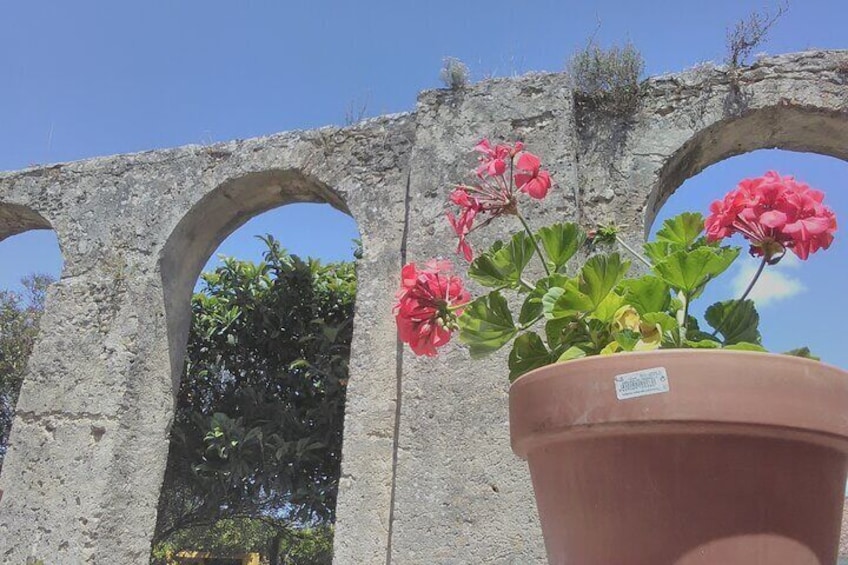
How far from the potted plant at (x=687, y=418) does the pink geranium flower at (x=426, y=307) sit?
0.69ft

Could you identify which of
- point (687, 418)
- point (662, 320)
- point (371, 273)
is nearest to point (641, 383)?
point (687, 418)

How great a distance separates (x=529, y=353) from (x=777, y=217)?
521 mm

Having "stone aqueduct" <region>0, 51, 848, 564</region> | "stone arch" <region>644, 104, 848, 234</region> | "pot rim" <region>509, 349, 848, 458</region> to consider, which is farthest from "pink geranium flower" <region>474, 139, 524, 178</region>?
"stone arch" <region>644, 104, 848, 234</region>

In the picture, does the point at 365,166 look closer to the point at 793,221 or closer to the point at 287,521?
the point at 793,221

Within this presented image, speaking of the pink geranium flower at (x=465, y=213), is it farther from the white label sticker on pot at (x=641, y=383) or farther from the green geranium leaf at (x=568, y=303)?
the white label sticker on pot at (x=641, y=383)

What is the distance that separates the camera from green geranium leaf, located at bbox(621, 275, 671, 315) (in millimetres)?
1307

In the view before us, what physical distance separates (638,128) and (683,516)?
8.92ft

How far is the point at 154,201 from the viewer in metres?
4.14

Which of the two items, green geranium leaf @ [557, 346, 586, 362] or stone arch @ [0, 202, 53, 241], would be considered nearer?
green geranium leaf @ [557, 346, 586, 362]

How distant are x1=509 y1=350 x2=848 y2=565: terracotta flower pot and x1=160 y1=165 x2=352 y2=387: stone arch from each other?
298 cm

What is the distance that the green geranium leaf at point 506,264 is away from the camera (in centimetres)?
147

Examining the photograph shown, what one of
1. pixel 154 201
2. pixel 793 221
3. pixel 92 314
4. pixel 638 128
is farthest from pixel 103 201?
pixel 793 221

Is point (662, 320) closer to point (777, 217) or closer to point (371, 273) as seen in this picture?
point (777, 217)

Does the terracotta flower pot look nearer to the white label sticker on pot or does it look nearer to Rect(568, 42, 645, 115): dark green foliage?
the white label sticker on pot
